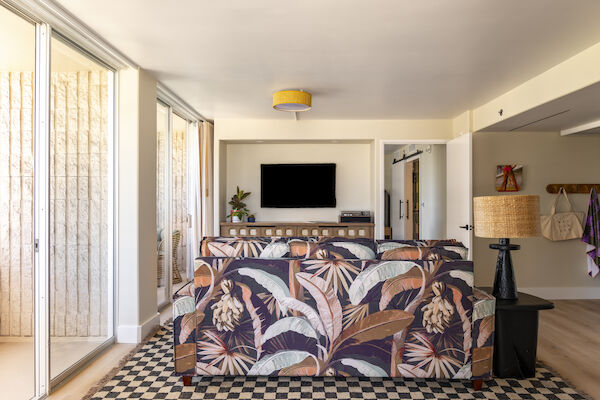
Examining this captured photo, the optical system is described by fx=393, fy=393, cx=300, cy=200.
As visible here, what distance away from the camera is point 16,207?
2.36 m

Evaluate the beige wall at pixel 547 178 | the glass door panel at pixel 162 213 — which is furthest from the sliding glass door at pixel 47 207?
the beige wall at pixel 547 178

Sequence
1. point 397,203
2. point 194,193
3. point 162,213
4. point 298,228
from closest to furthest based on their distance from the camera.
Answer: point 162,213, point 194,193, point 298,228, point 397,203

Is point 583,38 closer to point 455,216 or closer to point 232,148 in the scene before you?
point 455,216

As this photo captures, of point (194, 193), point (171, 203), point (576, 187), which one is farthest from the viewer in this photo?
point (194, 193)

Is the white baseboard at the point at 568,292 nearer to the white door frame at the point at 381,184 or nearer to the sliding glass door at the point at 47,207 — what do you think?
the white door frame at the point at 381,184

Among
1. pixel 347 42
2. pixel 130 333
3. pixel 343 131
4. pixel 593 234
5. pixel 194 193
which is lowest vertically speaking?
pixel 130 333

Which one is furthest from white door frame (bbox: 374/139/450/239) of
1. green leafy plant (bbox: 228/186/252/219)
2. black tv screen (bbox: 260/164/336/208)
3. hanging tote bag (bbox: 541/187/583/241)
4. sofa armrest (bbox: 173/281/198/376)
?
sofa armrest (bbox: 173/281/198/376)

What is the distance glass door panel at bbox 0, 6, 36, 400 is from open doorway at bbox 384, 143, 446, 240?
5458 millimetres

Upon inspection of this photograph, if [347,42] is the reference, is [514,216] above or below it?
below

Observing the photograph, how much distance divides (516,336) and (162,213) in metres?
3.65

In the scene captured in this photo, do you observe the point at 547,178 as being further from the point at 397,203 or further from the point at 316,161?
the point at 397,203

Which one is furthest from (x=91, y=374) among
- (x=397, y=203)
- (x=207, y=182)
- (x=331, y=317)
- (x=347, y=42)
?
(x=397, y=203)

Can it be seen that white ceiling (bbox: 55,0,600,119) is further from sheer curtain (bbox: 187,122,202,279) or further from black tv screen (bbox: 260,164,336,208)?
black tv screen (bbox: 260,164,336,208)

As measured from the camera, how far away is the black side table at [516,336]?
8.41 ft
